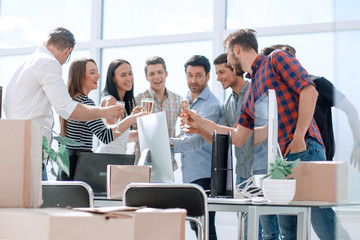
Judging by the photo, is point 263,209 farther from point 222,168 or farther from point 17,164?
point 17,164

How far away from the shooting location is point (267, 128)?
221 cm

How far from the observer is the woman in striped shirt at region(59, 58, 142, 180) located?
321 cm

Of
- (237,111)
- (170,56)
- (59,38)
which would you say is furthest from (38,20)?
(237,111)

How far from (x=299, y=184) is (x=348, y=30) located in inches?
35.2

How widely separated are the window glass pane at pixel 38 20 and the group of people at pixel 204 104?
6.21ft

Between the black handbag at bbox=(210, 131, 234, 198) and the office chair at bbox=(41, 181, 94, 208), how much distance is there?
53 cm

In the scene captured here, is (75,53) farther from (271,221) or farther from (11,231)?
(11,231)

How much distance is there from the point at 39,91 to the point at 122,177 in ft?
2.47

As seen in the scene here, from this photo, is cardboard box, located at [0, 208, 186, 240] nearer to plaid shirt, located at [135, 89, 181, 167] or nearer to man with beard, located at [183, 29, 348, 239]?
man with beard, located at [183, 29, 348, 239]

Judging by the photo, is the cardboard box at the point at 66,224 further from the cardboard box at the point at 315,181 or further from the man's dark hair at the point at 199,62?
the man's dark hair at the point at 199,62

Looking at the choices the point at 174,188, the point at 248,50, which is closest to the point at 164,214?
the point at 174,188

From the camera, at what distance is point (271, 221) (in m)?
3.01

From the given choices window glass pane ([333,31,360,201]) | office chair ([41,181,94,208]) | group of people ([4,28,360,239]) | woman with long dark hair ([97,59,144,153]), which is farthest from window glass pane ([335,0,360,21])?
woman with long dark hair ([97,59,144,153])

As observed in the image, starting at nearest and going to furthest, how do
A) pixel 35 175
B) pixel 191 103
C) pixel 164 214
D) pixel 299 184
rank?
1. pixel 164 214
2. pixel 35 175
3. pixel 299 184
4. pixel 191 103
